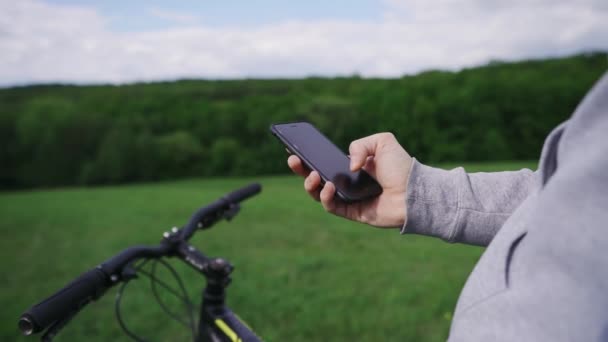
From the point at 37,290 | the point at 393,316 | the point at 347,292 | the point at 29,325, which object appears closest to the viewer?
the point at 29,325

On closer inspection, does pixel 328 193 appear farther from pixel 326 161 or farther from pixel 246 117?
pixel 246 117

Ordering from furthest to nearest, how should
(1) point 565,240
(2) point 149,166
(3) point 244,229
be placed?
(2) point 149,166 < (3) point 244,229 < (1) point 565,240

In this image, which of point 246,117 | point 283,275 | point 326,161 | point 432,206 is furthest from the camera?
point 246,117

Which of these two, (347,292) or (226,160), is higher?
(347,292)

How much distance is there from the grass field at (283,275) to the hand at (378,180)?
2258mm

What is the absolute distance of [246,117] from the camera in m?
35.5

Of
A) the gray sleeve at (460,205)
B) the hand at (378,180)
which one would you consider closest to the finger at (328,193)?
the hand at (378,180)

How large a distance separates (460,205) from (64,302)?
0.96 m

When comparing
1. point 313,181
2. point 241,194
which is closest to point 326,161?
point 313,181

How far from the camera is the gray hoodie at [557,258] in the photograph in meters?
0.52

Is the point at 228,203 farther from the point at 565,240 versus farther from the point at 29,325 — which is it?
the point at 565,240

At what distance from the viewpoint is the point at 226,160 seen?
33969 millimetres

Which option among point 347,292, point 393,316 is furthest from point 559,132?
point 347,292

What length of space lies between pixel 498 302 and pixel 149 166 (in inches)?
1356
